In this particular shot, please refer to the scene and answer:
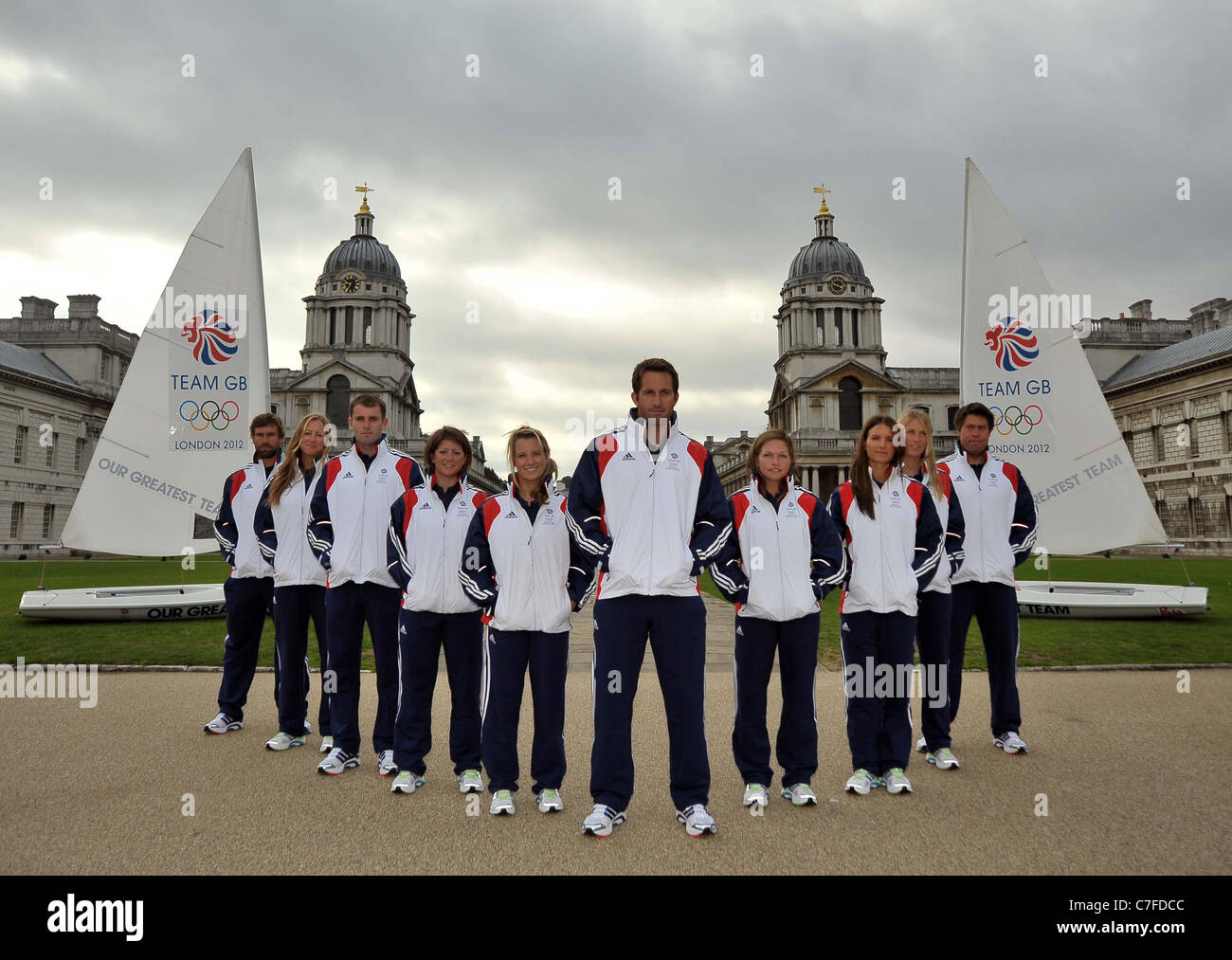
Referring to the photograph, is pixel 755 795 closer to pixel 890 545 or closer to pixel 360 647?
pixel 890 545

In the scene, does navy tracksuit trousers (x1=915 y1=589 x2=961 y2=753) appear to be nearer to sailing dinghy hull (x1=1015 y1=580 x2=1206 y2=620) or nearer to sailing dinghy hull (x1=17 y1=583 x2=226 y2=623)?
sailing dinghy hull (x1=1015 y1=580 x2=1206 y2=620)

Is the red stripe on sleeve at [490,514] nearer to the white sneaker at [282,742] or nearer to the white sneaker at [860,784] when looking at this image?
the white sneaker at [282,742]

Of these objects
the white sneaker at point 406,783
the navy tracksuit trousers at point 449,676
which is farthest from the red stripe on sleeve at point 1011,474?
the white sneaker at point 406,783

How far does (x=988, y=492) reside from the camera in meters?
5.74

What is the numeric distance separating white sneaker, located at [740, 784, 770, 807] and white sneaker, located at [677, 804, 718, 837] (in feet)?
1.12

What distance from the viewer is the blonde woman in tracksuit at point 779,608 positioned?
14.6 feet

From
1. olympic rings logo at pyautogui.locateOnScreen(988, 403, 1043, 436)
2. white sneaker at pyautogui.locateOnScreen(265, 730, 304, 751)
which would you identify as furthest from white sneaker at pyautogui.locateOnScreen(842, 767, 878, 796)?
olympic rings logo at pyautogui.locateOnScreen(988, 403, 1043, 436)

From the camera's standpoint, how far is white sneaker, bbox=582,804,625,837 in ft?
12.7

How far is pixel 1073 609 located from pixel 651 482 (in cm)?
1170

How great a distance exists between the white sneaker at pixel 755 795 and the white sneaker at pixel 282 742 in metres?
3.32

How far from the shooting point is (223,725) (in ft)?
19.8

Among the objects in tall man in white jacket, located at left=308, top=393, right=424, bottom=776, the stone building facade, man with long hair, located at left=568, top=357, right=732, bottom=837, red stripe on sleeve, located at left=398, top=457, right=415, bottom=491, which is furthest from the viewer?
the stone building facade
